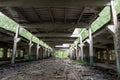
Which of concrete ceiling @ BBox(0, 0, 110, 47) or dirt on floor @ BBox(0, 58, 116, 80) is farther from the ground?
concrete ceiling @ BBox(0, 0, 110, 47)

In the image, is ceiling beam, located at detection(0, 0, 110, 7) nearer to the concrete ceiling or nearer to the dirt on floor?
the concrete ceiling

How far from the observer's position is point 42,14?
1471 centimetres

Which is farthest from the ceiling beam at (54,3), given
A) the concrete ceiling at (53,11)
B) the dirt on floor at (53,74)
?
the dirt on floor at (53,74)

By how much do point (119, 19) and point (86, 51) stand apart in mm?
22134

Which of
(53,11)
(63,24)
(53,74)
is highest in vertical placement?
(53,11)

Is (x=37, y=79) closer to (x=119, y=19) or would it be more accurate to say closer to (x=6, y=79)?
(x=6, y=79)

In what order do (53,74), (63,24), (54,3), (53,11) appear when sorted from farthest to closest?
(63,24) → (53,11) → (54,3) → (53,74)

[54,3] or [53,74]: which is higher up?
[54,3]

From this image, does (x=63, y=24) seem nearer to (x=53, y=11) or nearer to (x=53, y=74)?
(x=53, y=11)

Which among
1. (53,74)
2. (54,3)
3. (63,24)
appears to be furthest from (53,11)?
(53,74)

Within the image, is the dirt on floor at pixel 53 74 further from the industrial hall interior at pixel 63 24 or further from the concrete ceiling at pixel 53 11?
the concrete ceiling at pixel 53 11

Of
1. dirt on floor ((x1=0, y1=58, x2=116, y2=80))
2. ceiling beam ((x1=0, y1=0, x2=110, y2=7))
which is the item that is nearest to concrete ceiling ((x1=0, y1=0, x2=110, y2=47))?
ceiling beam ((x1=0, y1=0, x2=110, y2=7))

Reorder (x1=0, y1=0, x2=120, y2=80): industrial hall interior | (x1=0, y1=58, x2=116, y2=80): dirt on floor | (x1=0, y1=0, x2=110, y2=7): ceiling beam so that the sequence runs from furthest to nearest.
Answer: (x1=0, y1=0, x2=110, y2=7): ceiling beam < (x1=0, y1=0, x2=120, y2=80): industrial hall interior < (x1=0, y1=58, x2=116, y2=80): dirt on floor

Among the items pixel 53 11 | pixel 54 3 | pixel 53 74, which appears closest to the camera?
pixel 53 74
